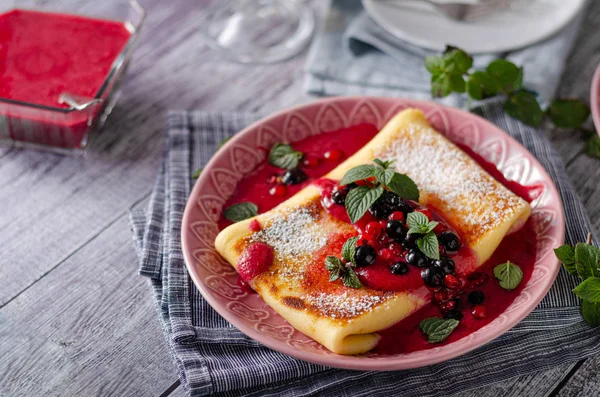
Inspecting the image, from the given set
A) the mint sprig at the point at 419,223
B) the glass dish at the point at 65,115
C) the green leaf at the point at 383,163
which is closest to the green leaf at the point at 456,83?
the green leaf at the point at 383,163

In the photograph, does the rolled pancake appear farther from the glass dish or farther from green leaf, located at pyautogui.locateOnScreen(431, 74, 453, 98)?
the glass dish

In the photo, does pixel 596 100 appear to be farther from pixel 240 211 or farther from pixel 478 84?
pixel 240 211

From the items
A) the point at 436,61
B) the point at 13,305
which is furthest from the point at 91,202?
the point at 436,61

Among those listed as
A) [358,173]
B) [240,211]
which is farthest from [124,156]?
[358,173]

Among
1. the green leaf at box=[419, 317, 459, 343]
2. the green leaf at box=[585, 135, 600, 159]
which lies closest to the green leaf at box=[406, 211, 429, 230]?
the green leaf at box=[419, 317, 459, 343]

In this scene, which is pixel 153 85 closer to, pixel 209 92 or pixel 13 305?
pixel 209 92

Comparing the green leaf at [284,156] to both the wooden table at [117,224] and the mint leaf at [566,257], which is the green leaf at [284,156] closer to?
the wooden table at [117,224]
